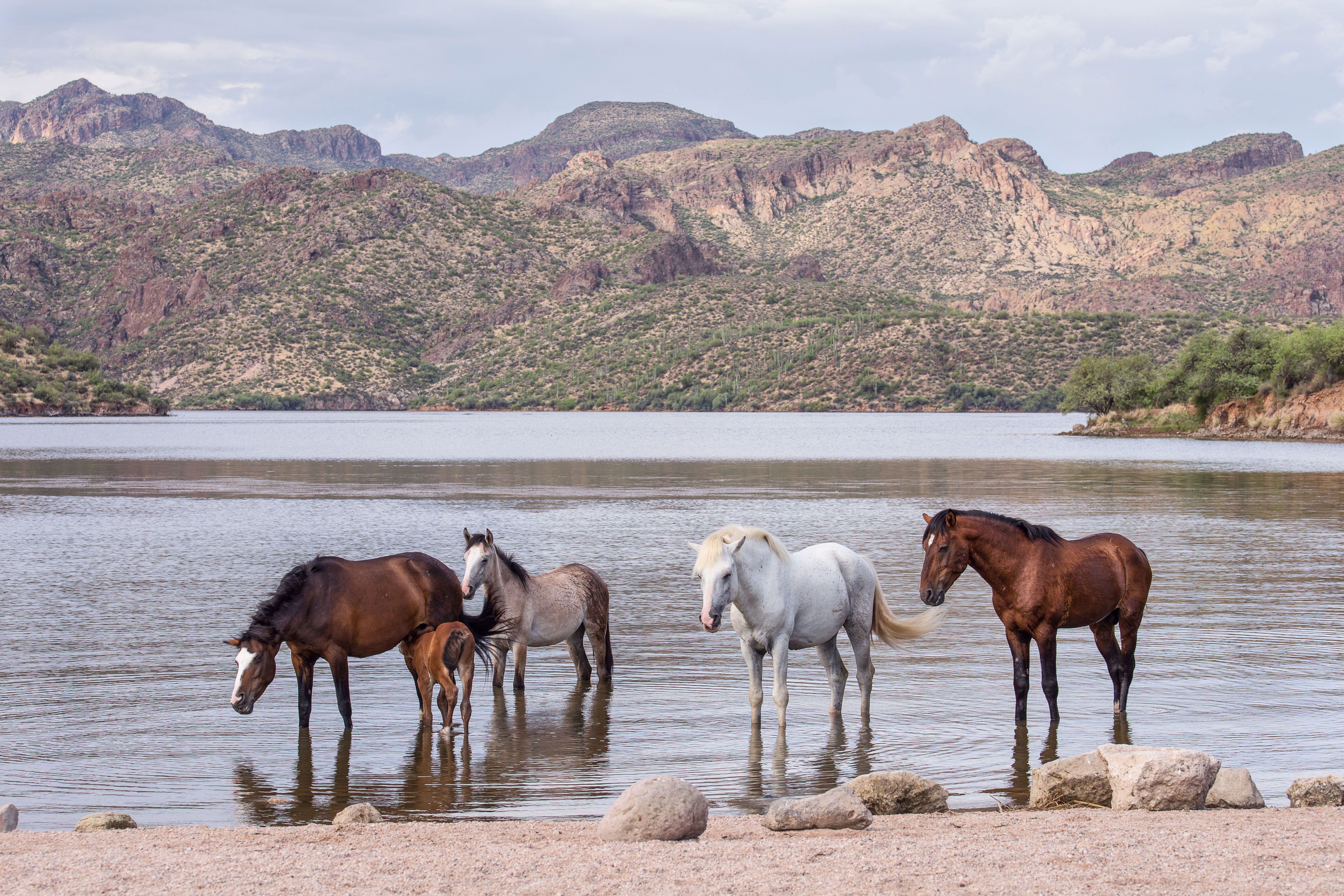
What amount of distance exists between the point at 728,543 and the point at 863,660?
2310 mm

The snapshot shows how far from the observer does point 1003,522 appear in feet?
32.6

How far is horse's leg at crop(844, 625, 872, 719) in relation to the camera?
1073 cm

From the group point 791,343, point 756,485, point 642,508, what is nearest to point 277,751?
point 642,508

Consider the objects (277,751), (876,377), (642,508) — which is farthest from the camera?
(876,377)

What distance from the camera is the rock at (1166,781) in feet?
24.9

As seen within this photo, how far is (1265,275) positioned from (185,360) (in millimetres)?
167668

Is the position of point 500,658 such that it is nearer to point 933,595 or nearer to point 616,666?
point 616,666

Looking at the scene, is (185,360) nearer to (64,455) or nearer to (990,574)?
(64,455)

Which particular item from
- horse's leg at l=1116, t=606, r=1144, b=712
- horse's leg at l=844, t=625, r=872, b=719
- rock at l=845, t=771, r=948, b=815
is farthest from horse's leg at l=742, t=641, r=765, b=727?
horse's leg at l=1116, t=606, r=1144, b=712

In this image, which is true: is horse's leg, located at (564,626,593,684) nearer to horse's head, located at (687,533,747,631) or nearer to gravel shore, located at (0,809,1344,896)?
horse's head, located at (687,533,747,631)

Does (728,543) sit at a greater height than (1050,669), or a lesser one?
greater

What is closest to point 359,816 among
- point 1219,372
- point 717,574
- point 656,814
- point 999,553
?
point 656,814

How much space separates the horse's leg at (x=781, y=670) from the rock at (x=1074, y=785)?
7.99 feet

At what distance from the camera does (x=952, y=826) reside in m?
7.28
